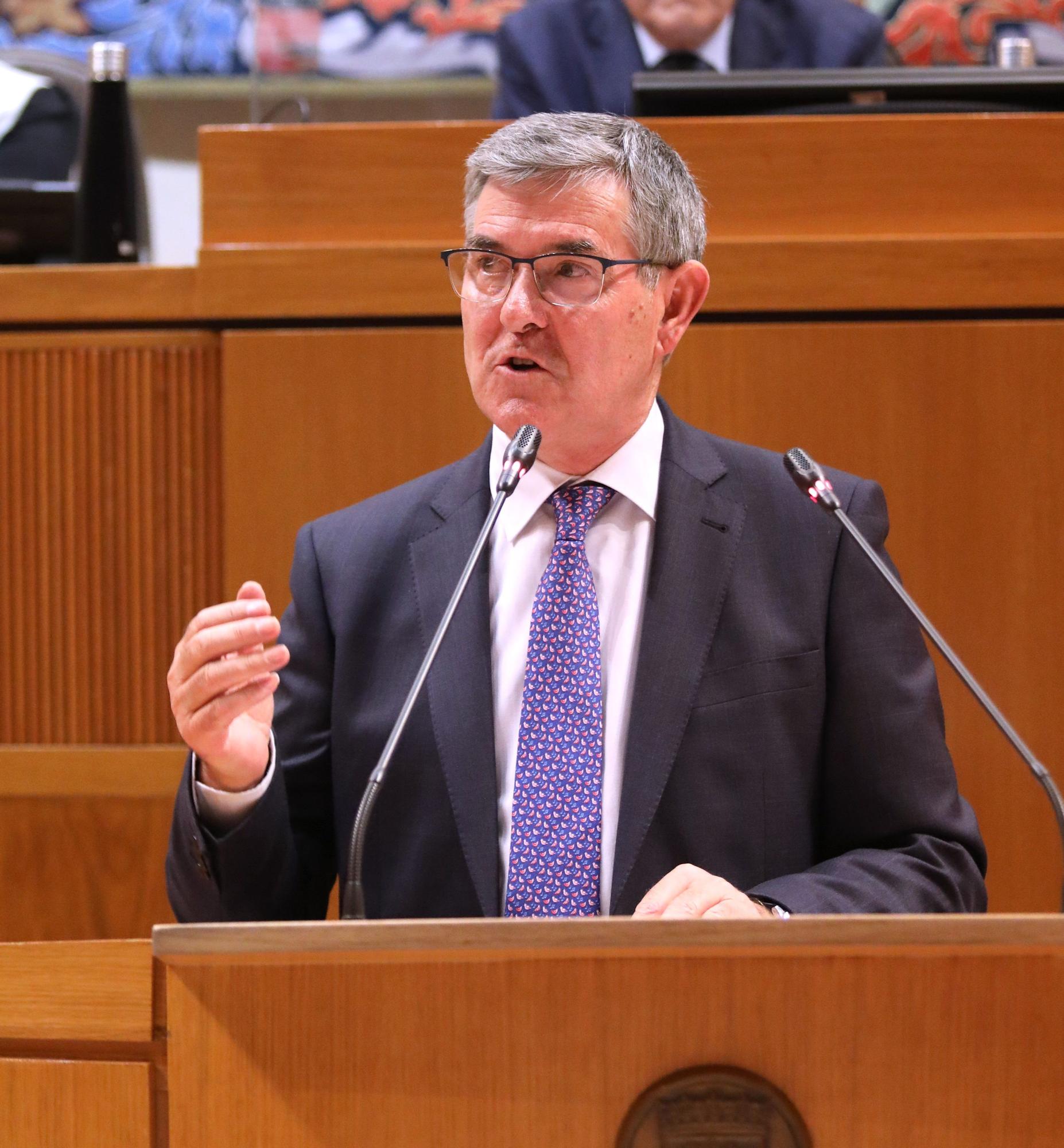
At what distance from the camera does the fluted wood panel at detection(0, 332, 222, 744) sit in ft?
5.57

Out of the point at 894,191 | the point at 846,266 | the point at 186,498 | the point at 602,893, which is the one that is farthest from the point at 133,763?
the point at 894,191

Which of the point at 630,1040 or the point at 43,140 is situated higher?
the point at 43,140

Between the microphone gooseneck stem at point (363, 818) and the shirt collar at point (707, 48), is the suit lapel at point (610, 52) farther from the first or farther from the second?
the microphone gooseneck stem at point (363, 818)

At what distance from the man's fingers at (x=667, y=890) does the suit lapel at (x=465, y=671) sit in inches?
10.0

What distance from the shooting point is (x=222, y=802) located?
1170 mm

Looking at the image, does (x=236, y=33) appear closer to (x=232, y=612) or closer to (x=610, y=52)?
(x=610, y=52)

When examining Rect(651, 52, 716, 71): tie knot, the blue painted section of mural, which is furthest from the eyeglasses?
the blue painted section of mural

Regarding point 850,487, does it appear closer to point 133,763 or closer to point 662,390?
point 662,390

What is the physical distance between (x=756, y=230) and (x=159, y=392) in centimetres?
72

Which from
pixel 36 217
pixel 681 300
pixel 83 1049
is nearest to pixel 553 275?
pixel 681 300

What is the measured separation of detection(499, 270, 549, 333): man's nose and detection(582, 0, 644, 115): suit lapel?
941 mm

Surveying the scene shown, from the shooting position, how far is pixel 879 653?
51.4 inches

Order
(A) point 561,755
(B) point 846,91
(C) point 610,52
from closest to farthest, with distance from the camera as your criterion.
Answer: (A) point 561,755
(B) point 846,91
(C) point 610,52

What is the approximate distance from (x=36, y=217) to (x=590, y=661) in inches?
41.2
